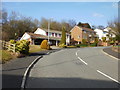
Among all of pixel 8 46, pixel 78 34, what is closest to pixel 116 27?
pixel 8 46

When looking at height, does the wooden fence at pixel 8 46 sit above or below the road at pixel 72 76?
above

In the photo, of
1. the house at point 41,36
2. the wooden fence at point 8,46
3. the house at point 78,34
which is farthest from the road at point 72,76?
the house at point 78,34

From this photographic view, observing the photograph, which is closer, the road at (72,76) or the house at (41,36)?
the road at (72,76)

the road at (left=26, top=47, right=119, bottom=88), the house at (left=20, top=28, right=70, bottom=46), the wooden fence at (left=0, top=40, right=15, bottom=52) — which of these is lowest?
the road at (left=26, top=47, right=119, bottom=88)

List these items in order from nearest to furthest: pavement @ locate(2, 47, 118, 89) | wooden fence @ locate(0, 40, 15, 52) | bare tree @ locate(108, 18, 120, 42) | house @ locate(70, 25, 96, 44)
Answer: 1. pavement @ locate(2, 47, 118, 89)
2. wooden fence @ locate(0, 40, 15, 52)
3. bare tree @ locate(108, 18, 120, 42)
4. house @ locate(70, 25, 96, 44)

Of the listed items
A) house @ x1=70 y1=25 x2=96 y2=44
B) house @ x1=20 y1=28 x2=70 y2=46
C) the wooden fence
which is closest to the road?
the wooden fence

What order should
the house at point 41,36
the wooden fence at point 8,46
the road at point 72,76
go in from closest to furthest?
1. the road at point 72,76
2. the wooden fence at point 8,46
3. the house at point 41,36

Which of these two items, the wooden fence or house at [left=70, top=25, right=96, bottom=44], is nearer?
the wooden fence

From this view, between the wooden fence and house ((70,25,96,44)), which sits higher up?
house ((70,25,96,44))

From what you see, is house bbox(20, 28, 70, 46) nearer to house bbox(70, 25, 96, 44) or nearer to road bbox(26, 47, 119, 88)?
house bbox(70, 25, 96, 44)

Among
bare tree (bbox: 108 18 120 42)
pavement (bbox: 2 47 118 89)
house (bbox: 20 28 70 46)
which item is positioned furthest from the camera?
house (bbox: 20 28 70 46)

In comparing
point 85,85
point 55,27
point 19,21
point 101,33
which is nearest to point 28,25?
point 19,21

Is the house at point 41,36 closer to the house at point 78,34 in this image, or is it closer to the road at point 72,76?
the house at point 78,34

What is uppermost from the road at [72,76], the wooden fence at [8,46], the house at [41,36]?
the house at [41,36]
